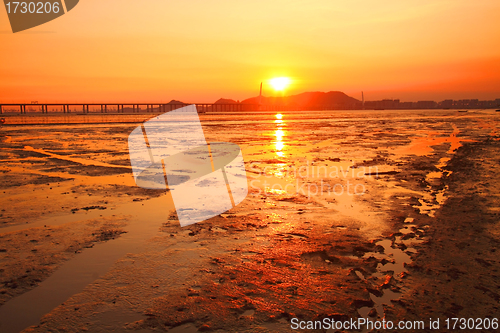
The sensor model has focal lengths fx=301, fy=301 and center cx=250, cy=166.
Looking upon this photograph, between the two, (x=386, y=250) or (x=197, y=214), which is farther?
(x=197, y=214)

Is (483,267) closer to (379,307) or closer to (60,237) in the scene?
(379,307)

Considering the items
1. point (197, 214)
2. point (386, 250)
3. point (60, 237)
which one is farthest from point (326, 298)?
point (60, 237)

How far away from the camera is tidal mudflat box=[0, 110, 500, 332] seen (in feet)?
11.4

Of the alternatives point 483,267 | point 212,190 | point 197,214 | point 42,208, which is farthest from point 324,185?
point 42,208

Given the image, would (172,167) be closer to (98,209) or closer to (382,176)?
(98,209)

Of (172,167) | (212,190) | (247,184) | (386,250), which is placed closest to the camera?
(386,250)

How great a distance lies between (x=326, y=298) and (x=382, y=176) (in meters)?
7.97

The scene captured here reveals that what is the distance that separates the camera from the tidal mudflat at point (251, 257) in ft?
11.4

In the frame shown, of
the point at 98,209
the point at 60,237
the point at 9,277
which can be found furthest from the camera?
the point at 98,209

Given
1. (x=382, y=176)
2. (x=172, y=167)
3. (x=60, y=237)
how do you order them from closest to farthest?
(x=60, y=237), (x=382, y=176), (x=172, y=167)

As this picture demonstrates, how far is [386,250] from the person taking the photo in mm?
5035

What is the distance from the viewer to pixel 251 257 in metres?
4.81

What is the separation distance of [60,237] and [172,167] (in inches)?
277

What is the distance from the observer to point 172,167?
12547mm
